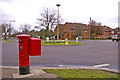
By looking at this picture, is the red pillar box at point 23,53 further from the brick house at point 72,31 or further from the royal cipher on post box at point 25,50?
the brick house at point 72,31

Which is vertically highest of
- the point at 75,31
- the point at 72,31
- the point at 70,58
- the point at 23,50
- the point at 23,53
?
the point at 72,31

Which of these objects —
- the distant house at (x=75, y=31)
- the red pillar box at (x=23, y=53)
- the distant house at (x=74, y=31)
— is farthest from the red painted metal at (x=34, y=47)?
the distant house at (x=74, y=31)

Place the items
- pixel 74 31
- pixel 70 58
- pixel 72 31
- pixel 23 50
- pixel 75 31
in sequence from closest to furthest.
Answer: pixel 23 50 → pixel 70 58 → pixel 75 31 → pixel 74 31 → pixel 72 31

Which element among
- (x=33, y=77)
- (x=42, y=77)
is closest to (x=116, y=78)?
(x=42, y=77)

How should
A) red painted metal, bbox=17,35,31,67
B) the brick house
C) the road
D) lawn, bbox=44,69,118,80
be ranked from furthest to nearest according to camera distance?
the brick house → the road → red painted metal, bbox=17,35,31,67 → lawn, bbox=44,69,118,80

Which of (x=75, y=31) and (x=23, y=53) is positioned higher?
(x=75, y=31)

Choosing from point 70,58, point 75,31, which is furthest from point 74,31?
point 70,58

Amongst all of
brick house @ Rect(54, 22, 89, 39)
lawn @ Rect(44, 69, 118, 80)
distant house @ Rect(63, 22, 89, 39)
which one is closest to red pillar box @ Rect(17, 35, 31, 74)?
lawn @ Rect(44, 69, 118, 80)

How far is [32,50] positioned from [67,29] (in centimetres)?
5844

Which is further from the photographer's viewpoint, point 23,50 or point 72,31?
point 72,31

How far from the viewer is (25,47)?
397cm

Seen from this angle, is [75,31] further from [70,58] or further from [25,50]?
[25,50]

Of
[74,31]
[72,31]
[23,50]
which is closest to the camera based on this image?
[23,50]

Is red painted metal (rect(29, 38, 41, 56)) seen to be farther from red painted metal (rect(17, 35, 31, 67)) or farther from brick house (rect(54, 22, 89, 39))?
brick house (rect(54, 22, 89, 39))
